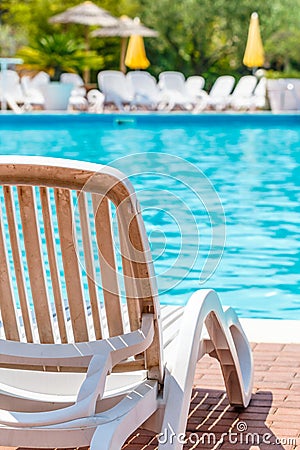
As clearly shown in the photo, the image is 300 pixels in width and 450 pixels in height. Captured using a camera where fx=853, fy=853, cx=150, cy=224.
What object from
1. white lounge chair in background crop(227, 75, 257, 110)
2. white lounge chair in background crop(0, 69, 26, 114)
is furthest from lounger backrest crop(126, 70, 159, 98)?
white lounge chair in background crop(0, 69, 26, 114)

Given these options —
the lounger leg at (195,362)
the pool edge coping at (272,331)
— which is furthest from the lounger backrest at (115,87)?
the lounger leg at (195,362)

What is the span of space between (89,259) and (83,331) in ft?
0.68

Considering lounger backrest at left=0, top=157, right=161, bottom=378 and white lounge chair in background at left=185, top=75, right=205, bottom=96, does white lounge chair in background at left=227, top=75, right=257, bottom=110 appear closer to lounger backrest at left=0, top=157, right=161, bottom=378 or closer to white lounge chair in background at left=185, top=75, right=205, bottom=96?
white lounge chair in background at left=185, top=75, right=205, bottom=96

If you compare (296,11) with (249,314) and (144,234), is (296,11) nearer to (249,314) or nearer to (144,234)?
(249,314)

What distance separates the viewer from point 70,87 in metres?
19.0

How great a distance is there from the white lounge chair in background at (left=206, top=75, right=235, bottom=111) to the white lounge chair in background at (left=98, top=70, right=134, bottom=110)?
5.98ft

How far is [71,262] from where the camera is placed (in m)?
2.20

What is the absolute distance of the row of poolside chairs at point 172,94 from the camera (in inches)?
741

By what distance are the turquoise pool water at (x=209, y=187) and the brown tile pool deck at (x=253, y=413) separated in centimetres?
43

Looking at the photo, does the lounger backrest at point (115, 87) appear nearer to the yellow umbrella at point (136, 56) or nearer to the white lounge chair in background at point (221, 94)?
the white lounge chair in background at point (221, 94)

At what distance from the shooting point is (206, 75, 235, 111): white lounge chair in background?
19156mm

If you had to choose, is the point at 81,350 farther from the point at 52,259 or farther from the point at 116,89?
the point at 116,89

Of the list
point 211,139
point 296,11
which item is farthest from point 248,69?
point 211,139

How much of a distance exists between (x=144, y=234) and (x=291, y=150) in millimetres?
11042
